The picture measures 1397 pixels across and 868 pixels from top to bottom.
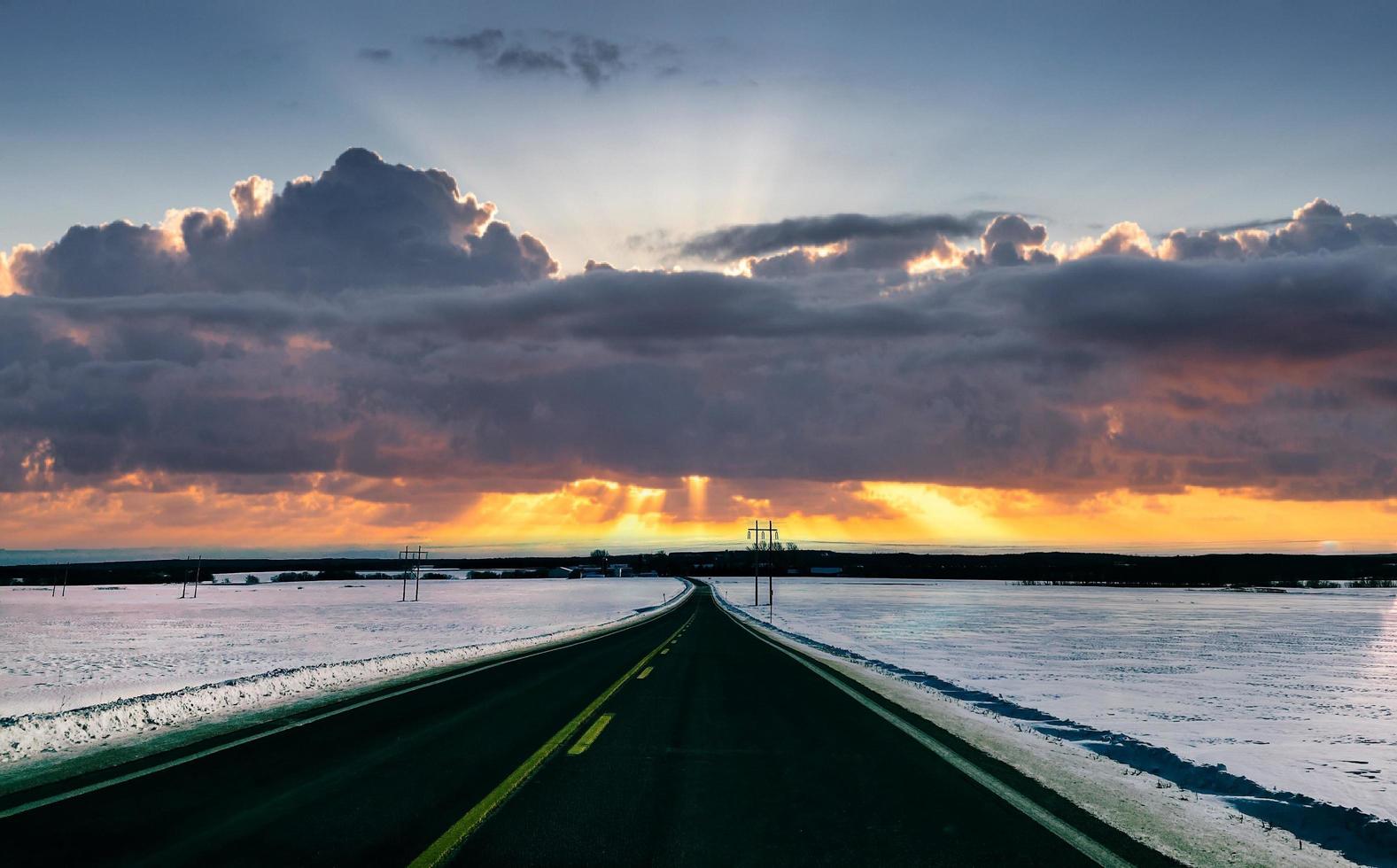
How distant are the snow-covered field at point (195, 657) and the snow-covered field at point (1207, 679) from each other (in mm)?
12814

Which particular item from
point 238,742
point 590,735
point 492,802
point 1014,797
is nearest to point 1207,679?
point 1014,797

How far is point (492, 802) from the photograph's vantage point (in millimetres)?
7184

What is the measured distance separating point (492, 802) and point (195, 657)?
24804 millimetres

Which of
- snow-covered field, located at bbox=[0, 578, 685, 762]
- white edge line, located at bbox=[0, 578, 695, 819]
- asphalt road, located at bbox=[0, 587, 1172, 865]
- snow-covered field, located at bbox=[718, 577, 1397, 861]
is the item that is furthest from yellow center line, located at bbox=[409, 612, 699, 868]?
snow-covered field, located at bbox=[718, 577, 1397, 861]

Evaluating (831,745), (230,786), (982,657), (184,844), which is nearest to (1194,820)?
(831,745)

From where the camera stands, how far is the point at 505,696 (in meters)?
14.7

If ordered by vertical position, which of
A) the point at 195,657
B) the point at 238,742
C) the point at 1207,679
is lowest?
the point at 195,657

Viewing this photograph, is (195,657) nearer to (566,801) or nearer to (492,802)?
(492,802)

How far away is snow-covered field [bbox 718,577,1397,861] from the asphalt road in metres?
3.77

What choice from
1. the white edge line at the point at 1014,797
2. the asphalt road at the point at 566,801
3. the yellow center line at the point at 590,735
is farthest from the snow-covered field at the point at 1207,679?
the yellow center line at the point at 590,735

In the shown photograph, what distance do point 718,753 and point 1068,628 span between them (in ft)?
120

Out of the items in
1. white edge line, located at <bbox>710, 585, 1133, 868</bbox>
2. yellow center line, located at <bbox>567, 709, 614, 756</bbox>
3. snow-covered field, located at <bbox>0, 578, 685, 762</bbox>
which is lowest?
snow-covered field, located at <bbox>0, 578, 685, 762</bbox>

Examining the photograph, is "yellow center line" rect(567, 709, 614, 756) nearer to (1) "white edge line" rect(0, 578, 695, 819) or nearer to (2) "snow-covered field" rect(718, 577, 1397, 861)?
(1) "white edge line" rect(0, 578, 695, 819)

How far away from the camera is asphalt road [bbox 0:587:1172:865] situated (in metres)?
5.91
